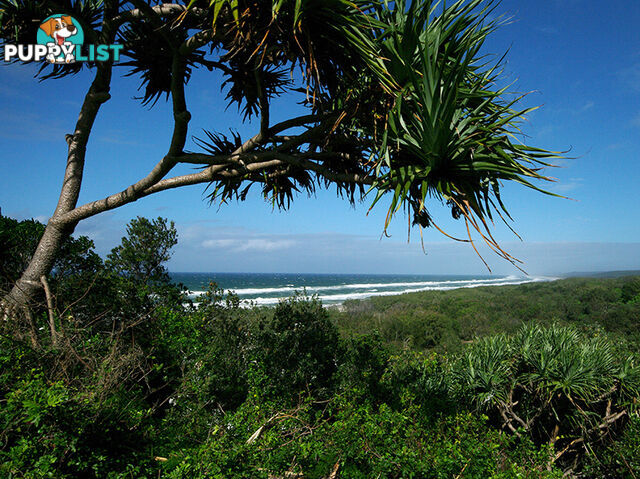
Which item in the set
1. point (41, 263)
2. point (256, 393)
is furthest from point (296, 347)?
point (41, 263)

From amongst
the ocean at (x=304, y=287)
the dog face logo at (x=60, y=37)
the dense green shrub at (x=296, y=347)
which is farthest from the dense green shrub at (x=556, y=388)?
the dog face logo at (x=60, y=37)

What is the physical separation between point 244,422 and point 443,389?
3401 millimetres

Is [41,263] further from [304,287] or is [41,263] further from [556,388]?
[556,388]

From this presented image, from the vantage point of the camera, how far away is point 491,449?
9.20 feet

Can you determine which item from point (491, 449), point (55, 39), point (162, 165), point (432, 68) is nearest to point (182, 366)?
point (162, 165)

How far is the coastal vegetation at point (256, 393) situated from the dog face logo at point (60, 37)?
6.74 ft

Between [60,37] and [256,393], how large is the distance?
13.5 feet

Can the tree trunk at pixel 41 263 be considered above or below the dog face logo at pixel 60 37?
below

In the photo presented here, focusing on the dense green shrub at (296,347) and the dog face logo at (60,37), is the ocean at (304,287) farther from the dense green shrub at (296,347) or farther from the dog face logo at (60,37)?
the dog face logo at (60,37)

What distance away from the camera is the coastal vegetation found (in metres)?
2.35

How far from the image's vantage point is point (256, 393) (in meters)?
A: 3.85

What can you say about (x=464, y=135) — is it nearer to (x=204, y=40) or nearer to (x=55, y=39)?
(x=204, y=40)

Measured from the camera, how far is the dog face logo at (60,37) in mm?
3367

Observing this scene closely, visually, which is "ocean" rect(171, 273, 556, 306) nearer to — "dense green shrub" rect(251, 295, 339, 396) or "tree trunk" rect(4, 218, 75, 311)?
"dense green shrub" rect(251, 295, 339, 396)
